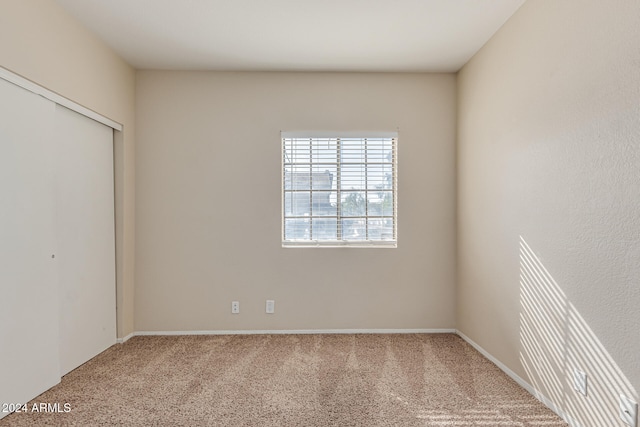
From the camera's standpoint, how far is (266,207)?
361cm

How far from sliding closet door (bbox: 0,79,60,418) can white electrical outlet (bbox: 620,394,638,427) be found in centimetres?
335

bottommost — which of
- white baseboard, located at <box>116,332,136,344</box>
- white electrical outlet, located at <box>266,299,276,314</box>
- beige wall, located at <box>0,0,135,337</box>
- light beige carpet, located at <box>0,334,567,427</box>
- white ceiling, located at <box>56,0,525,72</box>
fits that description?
light beige carpet, located at <box>0,334,567,427</box>

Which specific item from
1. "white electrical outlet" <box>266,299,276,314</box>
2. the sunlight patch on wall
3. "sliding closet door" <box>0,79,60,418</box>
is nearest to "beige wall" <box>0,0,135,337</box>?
"sliding closet door" <box>0,79,60,418</box>

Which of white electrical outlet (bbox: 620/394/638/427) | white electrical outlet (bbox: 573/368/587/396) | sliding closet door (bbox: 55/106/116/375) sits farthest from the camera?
sliding closet door (bbox: 55/106/116/375)

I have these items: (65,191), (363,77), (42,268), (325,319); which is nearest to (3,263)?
(42,268)

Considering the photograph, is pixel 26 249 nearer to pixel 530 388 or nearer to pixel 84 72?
pixel 84 72

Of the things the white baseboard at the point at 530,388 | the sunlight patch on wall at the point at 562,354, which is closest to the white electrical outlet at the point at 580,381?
the sunlight patch on wall at the point at 562,354

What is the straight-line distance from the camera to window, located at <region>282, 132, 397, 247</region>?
369 cm

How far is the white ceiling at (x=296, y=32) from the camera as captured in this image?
2500 mm

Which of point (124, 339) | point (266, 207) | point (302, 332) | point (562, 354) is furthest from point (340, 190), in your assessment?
point (124, 339)

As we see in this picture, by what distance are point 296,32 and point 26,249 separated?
2.47 metres

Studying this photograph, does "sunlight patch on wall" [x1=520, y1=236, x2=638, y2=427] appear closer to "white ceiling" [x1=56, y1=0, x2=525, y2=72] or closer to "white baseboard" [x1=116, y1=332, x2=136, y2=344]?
"white ceiling" [x1=56, y1=0, x2=525, y2=72]

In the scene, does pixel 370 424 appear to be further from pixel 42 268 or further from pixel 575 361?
pixel 42 268

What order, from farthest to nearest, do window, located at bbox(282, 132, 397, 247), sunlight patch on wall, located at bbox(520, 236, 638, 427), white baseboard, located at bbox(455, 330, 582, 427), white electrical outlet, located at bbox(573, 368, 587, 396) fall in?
window, located at bbox(282, 132, 397, 247), white baseboard, located at bbox(455, 330, 582, 427), white electrical outlet, located at bbox(573, 368, 587, 396), sunlight patch on wall, located at bbox(520, 236, 638, 427)
